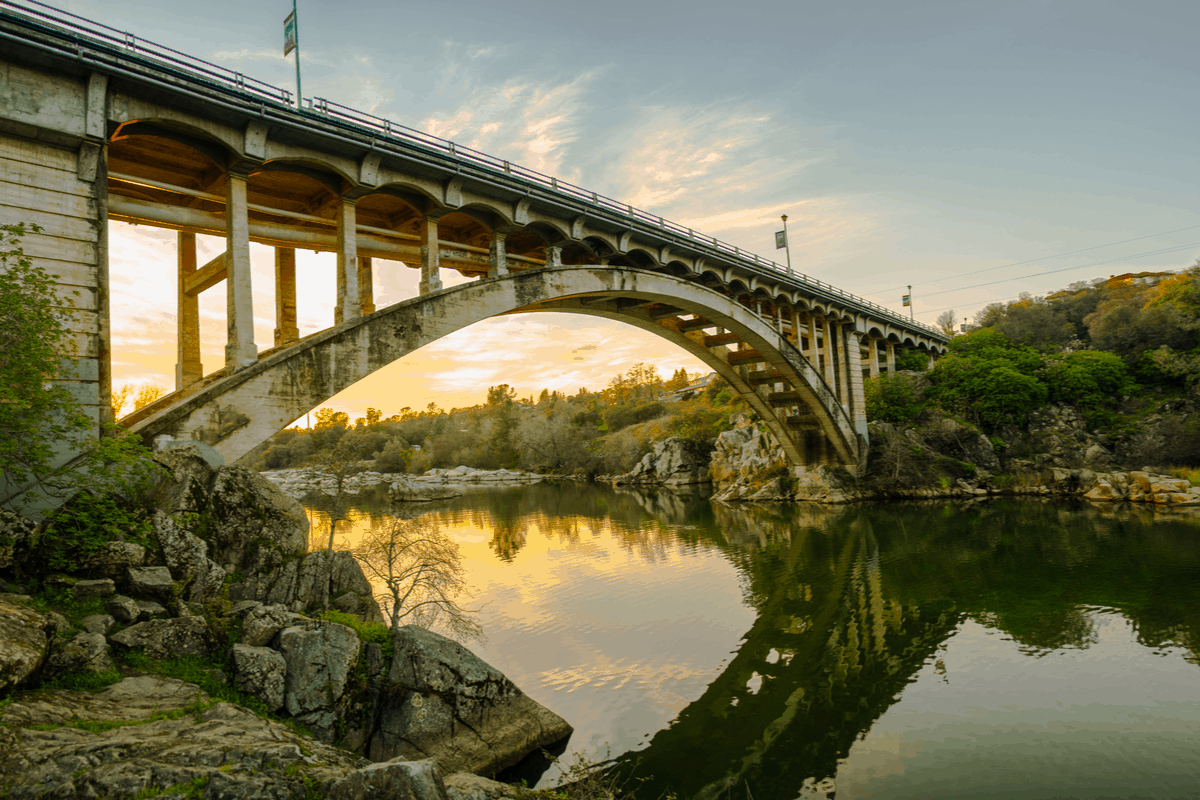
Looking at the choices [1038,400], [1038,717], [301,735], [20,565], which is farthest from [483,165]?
[1038,400]

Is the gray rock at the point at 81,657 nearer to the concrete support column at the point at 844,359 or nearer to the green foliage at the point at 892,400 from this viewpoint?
the concrete support column at the point at 844,359

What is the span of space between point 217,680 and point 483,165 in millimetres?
14234

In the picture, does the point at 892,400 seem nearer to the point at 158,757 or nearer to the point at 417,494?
the point at 417,494

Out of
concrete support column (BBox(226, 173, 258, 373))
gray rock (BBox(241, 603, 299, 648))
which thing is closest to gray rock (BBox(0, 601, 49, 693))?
gray rock (BBox(241, 603, 299, 648))

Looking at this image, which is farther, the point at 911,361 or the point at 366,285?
the point at 911,361

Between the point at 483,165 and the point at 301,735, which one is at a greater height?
the point at 483,165

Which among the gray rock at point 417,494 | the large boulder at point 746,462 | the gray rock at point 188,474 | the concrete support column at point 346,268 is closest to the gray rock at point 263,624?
the gray rock at point 188,474

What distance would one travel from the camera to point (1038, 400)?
40.2 metres

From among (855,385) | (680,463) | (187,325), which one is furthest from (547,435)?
(187,325)

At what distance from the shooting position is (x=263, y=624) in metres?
8.78

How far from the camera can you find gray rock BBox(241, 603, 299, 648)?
864cm

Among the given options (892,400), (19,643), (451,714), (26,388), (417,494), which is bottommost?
(451,714)

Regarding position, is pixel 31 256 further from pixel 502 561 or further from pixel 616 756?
pixel 502 561

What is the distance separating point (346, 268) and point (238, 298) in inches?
106
